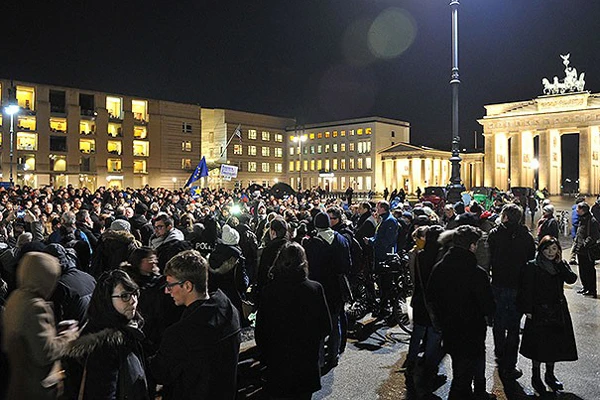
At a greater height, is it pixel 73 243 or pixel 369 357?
pixel 73 243

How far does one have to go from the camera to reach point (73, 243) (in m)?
7.51

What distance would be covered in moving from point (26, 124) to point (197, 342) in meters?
62.7

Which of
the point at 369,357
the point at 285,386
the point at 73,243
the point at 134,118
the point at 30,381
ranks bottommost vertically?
the point at 369,357

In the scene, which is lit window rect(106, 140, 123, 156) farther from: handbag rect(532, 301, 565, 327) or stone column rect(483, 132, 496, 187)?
handbag rect(532, 301, 565, 327)

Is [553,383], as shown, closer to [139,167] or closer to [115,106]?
[139,167]

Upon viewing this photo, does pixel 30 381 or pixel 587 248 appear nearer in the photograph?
pixel 30 381

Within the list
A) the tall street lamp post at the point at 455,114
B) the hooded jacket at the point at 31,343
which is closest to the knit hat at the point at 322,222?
the hooded jacket at the point at 31,343

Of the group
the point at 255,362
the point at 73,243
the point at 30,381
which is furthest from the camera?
the point at 73,243

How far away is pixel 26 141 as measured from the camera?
185 feet

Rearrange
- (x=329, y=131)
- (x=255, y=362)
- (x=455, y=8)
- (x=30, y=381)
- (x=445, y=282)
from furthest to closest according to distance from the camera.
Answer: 1. (x=329, y=131)
2. (x=455, y=8)
3. (x=255, y=362)
4. (x=445, y=282)
5. (x=30, y=381)

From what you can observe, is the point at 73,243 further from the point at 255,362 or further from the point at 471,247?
the point at 471,247

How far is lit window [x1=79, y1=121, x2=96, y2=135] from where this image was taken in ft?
201

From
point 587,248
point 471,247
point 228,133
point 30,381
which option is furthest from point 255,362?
point 228,133

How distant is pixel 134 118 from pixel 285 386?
219ft
